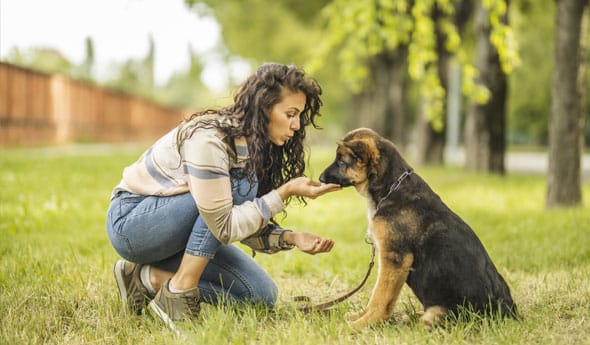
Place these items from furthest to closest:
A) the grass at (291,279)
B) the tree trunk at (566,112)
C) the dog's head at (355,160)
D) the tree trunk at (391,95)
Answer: the tree trunk at (391,95)
the tree trunk at (566,112)
the dog's head at (355,160)
the grass at (291,279)

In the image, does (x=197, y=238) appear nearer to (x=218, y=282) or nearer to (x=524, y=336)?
(x=218, y=282)

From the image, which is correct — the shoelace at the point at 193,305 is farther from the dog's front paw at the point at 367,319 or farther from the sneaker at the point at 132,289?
the dog's front paw at the point at 367,319

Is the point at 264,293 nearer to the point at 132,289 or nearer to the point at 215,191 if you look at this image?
the point at 132,289

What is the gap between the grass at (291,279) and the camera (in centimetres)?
355

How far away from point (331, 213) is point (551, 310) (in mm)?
5458

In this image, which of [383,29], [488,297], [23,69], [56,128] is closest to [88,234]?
[383,29]

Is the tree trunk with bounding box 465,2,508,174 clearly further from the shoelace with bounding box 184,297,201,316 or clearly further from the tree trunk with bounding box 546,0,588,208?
the shoelace with bounding box 184,297,201,316

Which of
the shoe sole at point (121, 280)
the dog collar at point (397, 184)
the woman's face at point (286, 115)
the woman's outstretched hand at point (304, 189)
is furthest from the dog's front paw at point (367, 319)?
the shoe sole at point (121, 280)

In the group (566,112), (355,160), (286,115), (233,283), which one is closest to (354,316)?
(233,283)

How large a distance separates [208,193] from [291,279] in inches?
81.0

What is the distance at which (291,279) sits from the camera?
17.8 ft

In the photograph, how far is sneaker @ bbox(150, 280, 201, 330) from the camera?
379 cm

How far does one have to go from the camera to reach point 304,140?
168 inches

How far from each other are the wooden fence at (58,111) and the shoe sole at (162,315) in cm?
1715
